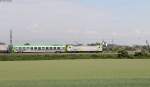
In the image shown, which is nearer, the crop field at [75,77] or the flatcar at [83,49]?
the crop field at [75,77]

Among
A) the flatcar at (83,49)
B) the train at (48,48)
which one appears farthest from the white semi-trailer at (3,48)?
the flatcar at (83,49)

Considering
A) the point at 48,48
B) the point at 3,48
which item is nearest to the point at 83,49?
the point at 48,48

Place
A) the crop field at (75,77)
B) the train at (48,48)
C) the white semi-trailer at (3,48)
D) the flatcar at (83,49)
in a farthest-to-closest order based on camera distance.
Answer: the flatcar at (83,49), the train at (48,48), the white semi-trailer at (3,48), the crop field at (75,77)

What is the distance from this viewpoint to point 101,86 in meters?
25.1

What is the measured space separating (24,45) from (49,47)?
24.0 feet

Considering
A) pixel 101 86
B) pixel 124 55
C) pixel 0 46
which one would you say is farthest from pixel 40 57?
pixel 101 86

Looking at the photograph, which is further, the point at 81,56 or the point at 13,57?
the point at 81,56

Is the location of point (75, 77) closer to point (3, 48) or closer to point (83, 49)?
point (3, 48)

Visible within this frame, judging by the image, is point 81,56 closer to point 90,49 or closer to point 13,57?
point 13,57

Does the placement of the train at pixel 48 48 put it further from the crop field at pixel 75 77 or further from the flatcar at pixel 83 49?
the crop field at pixel 75 77

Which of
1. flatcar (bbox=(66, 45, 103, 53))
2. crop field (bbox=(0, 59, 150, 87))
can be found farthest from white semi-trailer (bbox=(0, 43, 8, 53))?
crop field (bbox=(0, 59, 150, 87))

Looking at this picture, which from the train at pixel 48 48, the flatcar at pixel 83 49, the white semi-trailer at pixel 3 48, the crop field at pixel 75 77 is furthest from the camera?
the flatcar at pixel 83 49

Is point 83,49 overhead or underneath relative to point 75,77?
overhead

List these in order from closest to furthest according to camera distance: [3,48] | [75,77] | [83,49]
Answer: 1. [75,77]
2. [3,48]
3. [83,49]
